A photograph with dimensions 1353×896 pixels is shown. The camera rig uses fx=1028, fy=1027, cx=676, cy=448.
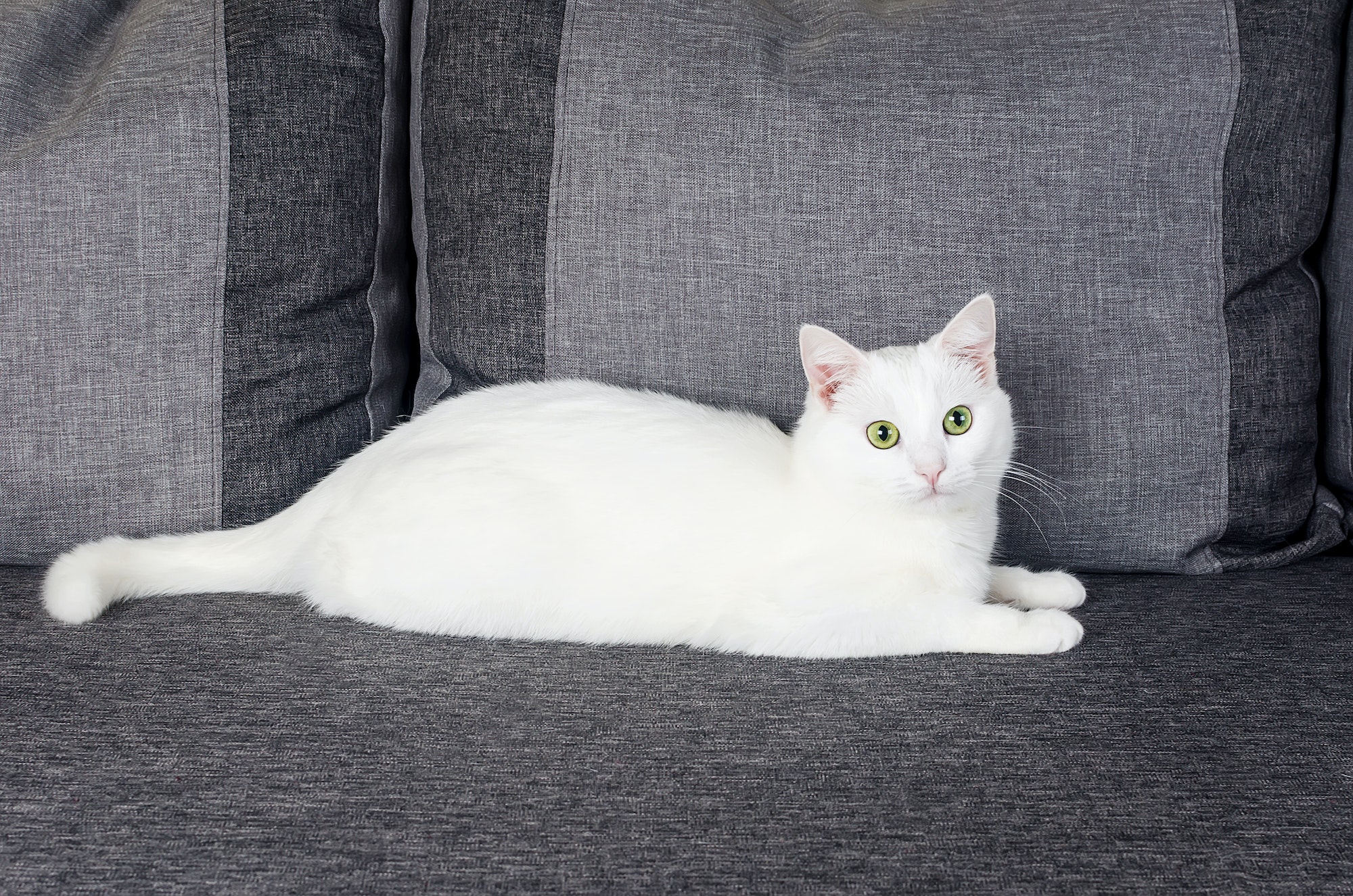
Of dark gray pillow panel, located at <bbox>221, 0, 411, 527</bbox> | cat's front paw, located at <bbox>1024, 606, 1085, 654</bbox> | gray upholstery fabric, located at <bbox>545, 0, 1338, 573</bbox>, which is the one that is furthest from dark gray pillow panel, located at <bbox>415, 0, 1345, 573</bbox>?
cat's front paw, located at <bbox>1024, 606, 1085, 654</bbox>

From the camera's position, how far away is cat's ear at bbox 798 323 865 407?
1.18 m

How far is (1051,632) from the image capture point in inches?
46.2

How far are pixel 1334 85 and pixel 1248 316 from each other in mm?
369

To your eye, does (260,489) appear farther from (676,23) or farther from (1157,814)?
(1157,814)

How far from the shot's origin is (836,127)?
1.35 metres

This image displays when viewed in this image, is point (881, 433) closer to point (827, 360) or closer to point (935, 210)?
point (827, 360)

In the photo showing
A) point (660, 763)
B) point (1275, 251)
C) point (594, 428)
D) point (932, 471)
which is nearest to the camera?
point (660, 763)

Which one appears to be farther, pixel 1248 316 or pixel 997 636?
pixel 1248 316

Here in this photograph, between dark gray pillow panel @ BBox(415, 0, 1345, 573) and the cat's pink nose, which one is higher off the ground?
dark gray pillow panel @ BBox(415, 0, 1345, 573)

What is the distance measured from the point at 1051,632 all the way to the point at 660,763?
506 millimetres

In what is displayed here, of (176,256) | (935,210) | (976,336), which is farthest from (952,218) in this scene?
(176,256)

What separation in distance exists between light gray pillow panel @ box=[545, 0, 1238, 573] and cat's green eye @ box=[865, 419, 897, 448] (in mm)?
216

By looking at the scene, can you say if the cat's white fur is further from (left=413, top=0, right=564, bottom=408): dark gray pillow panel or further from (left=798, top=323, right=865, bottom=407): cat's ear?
(left=413, top=0, right=564, bottom=408): dark gray pillow panel

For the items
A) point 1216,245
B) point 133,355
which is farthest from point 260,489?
point 1216,245
